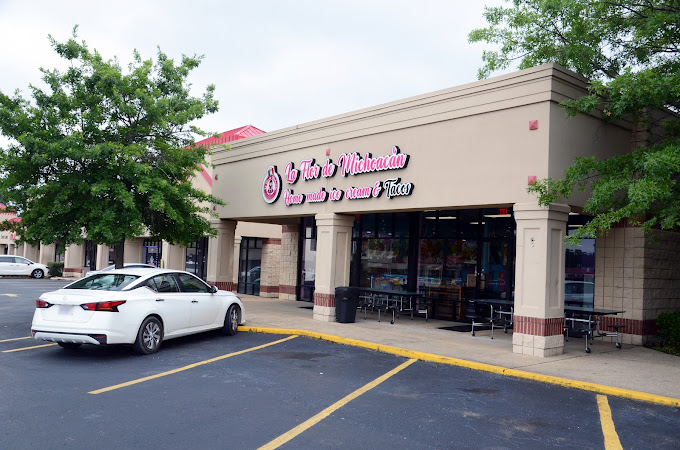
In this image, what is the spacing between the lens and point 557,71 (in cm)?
1078

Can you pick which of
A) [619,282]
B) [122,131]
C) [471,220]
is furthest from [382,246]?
[122,131]

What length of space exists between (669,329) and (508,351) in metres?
4.03

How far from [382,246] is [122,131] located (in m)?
8.56

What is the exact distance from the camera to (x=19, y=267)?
33.8 metres

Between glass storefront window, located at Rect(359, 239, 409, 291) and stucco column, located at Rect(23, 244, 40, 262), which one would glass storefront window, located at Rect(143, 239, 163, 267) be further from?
stucco column, located at Rect(23, 244, 40, 262)

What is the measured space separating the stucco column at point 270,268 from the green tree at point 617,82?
12.2 metres

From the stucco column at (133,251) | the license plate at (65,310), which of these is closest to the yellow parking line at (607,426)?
the license plate at (65,310)

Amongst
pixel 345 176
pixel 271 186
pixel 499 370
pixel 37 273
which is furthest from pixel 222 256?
pixel 37 273

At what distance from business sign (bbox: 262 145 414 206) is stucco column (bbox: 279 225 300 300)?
15.3 feet

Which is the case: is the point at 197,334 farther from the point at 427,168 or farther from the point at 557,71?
the point at 557,71

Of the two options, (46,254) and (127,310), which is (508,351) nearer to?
(127,310)

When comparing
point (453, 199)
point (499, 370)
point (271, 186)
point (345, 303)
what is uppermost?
point (271, 186)

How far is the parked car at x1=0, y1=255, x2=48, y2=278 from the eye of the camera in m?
33.4

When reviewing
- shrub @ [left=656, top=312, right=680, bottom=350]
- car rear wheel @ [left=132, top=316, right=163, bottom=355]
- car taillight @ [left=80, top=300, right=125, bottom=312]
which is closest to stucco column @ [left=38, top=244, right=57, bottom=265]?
car rear wheel @ [left=132, top=316, right=163, bottom=355]
